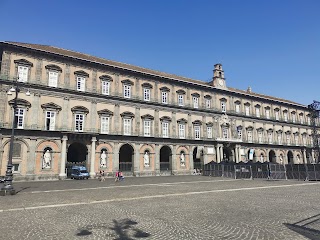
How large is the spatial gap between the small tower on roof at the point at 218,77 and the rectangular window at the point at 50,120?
28591 millimetres

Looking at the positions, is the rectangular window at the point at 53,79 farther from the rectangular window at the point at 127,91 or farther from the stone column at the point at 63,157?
the rectangular window at the point at 127,91

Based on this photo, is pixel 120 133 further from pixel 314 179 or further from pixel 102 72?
pixel 314 179

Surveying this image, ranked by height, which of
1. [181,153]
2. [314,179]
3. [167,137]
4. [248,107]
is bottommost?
[314,179]

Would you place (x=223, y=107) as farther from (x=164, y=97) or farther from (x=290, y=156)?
(x=290, y=156)

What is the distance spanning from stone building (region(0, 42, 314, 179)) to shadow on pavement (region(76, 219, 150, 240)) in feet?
48.5

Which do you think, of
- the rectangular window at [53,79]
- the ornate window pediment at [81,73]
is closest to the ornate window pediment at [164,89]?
the ornate window pediment at [81,73]

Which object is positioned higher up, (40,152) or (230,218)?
(40,152)

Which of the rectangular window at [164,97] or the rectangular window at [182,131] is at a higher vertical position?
the rectangular window at [164,97]

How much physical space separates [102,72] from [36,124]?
437 inches

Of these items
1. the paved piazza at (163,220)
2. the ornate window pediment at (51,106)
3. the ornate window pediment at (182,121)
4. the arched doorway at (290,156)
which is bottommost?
the paved piazza at (163,220)

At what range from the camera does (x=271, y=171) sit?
26594 millimetres

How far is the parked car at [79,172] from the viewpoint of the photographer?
94.3ft

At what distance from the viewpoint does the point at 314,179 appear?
80.8ft

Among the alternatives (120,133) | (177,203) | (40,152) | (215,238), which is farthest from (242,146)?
(215,238)
